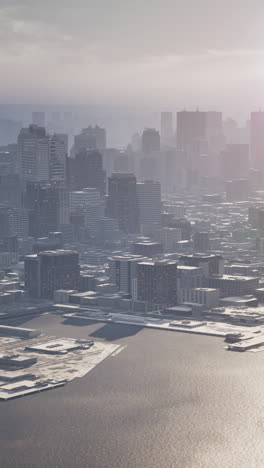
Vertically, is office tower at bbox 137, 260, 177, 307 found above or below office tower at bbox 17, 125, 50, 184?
below

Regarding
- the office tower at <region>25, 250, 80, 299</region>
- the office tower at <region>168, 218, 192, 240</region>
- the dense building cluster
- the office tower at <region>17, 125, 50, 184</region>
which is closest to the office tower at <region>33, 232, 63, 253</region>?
the dense building cluster

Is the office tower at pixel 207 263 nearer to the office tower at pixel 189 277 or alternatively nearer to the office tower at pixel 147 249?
the office tower at pixel 189 277

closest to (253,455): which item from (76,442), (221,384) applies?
(76,442)

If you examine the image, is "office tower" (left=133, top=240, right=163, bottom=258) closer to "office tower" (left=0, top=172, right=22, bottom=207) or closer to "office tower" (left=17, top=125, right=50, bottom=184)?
"office tower" (left=17, top=125, right=50, bottom=184)

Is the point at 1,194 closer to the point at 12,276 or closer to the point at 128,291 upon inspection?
the point at 12,276

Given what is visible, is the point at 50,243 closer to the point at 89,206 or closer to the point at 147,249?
the point at 147,249

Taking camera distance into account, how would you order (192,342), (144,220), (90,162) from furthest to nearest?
(90,162) → (144,220) → (192,342)
